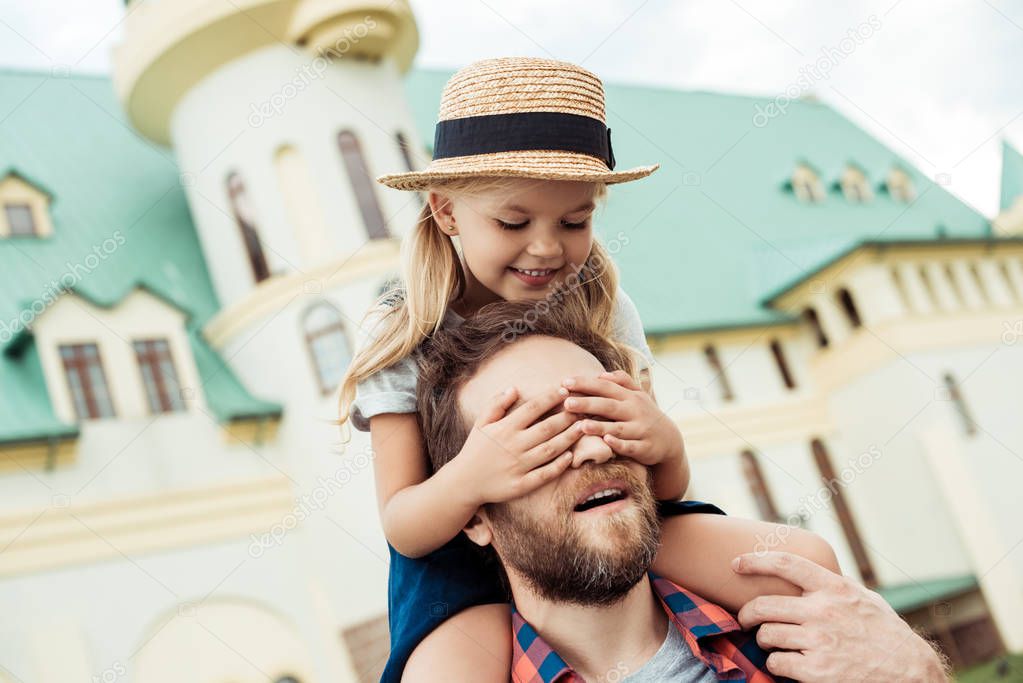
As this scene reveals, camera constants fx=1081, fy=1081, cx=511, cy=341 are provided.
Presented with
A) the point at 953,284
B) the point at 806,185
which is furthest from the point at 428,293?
the point at 806,185

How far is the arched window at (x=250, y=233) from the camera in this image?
1881cm

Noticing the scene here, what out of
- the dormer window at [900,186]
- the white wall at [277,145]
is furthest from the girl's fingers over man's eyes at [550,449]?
the dormer window at [900,186]

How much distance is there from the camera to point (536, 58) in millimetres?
3080

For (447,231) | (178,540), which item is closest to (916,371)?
(178,540)

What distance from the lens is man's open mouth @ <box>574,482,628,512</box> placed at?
7.91 ft

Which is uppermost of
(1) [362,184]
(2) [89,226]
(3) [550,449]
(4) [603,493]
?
(2) [89,226]

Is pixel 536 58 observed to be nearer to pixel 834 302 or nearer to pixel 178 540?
pixel 178 540

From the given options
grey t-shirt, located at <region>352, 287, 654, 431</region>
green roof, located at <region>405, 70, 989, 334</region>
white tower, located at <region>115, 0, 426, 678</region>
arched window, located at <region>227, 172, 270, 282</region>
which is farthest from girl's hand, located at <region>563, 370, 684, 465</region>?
green roof, located at <region>405, 70, 989, 334</region>

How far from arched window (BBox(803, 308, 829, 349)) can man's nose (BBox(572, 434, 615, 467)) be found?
23.1 metres

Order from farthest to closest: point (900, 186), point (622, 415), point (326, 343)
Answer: point (900, 186) → point (326, 343) → point (622, 415)

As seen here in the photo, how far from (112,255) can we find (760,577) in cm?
1826

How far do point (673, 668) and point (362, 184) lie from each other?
1714 cm

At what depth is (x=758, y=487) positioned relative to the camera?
71.3 feet

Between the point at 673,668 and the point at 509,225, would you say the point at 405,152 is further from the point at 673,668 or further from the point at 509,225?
the point at 673,668
